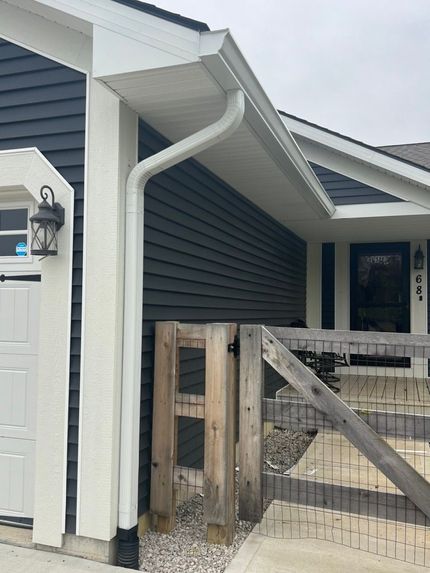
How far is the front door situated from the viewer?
8336mm

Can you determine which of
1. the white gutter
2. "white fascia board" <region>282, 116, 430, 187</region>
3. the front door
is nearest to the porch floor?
the front door

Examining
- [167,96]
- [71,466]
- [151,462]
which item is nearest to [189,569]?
[151,462]

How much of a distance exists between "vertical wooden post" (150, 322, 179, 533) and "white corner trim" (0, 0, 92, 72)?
5.75ft

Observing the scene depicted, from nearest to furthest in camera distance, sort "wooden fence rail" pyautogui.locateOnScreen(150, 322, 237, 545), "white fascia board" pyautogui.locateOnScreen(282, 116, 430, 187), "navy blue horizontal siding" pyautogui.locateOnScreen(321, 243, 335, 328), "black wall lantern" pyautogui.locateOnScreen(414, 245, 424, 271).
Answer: "wooden fence rail" pyautogui.locateOnScreen(150, 322, 237, 545), "white fascia board" pyautogui.locateOnScreen(282, 116, 430, 187), "black wall lantern" pyautogui.locateOnScreen(414, 245, 424, 271), "navy blue horizontal siding" pyautogui.locateOnScreen(321, 243, 335, 328)

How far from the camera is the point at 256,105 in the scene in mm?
3131

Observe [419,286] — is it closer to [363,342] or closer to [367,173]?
[367,173]

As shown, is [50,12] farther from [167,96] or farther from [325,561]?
[325,561]

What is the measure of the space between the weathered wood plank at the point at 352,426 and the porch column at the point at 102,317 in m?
0.98

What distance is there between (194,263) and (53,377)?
4.97 feet

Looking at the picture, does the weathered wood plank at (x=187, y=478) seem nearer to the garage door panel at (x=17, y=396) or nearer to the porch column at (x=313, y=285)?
the garage door panel at (x=17, y=396)

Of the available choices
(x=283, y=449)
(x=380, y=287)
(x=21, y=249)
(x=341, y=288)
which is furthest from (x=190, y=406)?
(x=380, y=287)

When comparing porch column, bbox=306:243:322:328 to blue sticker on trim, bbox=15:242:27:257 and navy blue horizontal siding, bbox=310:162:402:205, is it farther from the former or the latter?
blue sticker on trim, bbox=15:242:27:257

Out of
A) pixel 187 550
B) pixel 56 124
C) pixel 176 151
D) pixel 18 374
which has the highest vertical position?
pixel 56 124

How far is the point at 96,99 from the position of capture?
300 centimetres
